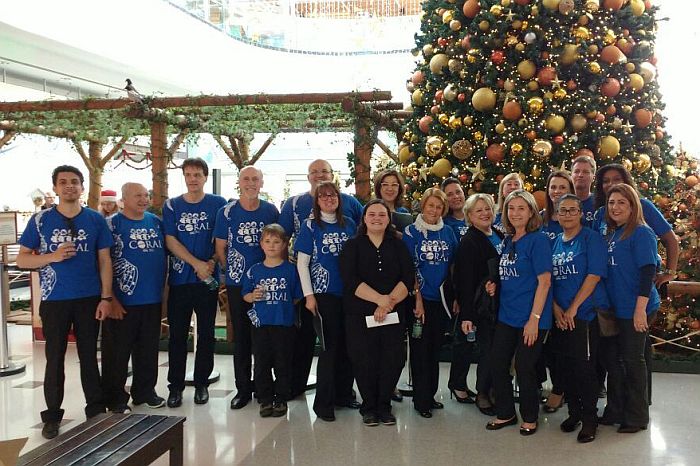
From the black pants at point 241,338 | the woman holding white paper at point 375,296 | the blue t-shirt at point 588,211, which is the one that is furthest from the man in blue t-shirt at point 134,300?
the blue t-shirt at point 588,211

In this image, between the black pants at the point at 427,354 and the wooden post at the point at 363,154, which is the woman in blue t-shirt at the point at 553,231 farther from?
the wooden post at the point at 363,154

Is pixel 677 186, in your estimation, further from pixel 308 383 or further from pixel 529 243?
pixel 308 383

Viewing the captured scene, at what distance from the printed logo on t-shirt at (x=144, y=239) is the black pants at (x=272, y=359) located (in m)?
0.87

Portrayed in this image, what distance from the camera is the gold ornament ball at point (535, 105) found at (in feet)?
17.3

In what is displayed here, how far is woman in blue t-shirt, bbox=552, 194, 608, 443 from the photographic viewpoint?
346 cm

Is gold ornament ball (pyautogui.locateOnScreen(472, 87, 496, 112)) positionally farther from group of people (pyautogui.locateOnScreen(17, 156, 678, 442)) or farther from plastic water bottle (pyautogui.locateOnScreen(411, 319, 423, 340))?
plastic water bottle (pyautogui.locateOnScreen(411, 319, 423, 340))

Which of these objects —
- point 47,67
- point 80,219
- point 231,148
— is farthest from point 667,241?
point 47,67

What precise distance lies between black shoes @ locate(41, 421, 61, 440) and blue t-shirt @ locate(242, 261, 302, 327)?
54.7 inches

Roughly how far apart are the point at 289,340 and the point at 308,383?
80cm

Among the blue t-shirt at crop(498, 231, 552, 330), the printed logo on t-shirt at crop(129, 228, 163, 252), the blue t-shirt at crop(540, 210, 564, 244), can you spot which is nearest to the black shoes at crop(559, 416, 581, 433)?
the blue t-shirt at crop(498, 231, 552, 330)

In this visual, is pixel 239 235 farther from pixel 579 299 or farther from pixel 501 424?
pixel 579 299

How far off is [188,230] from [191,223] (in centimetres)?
5

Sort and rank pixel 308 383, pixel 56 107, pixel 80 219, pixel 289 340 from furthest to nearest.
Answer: pixel 56 107 → pixel 308 383 → pixel 289 340 → pixel 80 219

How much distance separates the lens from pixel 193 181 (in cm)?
Answer: 414
